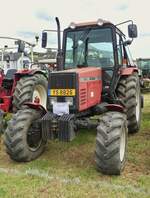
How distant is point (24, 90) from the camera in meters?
7.95

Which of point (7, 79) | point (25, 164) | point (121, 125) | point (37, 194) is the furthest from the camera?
point (7, 79)

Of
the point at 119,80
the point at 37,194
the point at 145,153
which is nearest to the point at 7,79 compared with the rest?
the point at 119,80

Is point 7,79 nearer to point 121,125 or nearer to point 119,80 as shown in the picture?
point 119,80

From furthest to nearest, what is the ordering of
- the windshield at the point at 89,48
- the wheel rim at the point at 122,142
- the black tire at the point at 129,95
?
the black tire at the point at 129,95 < the windshield at the point at 89,48 < the wheel rim at the point at 122,142

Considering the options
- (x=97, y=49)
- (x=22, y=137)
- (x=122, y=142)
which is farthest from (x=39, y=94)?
(x=122, y=142)

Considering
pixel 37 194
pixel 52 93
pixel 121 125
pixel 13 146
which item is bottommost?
pixel 37 194

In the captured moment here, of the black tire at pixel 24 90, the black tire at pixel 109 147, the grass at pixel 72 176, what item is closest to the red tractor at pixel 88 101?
the black tire at pixel 109 147

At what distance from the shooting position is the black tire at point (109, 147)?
5.27 metres

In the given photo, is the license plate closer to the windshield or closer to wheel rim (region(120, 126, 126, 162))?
wheel rim (region(120, 126, 126, 162))

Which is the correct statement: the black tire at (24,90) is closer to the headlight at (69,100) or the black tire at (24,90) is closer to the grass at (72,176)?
the grass at (72,176)

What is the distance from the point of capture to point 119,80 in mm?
7445

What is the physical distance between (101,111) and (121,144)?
1068 mm

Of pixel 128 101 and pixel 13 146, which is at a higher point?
pixel 128 101

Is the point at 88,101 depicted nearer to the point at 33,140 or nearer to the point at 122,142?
the point at 122,142
